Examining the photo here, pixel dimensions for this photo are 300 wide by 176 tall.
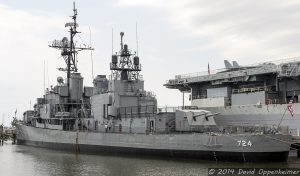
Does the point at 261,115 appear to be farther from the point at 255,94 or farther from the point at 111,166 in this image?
the point at 111,166

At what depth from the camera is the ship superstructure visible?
117ft

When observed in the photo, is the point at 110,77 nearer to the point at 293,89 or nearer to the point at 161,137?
the point at 161,137

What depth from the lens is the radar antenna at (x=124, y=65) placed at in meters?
38.8

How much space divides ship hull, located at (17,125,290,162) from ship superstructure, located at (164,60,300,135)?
21.0ft

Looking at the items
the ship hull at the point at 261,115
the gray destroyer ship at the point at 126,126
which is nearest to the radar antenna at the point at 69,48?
the gray destroyer ship at the point at 126,126

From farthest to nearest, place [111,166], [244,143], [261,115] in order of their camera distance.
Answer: [261,115]
[111,166]
[244,143]

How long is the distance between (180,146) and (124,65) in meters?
12.4

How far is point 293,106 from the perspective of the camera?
35.2 metres

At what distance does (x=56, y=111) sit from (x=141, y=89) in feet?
35.1

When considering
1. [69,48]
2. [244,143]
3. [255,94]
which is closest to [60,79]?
[69,48]

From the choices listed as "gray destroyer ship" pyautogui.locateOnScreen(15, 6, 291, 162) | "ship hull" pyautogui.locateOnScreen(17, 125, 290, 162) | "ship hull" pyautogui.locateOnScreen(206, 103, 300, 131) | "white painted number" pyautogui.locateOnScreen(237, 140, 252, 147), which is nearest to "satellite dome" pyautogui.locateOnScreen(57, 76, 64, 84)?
"gray destroyer ship" pyautogui.locateOnScreen(15, 6, 291, 162)

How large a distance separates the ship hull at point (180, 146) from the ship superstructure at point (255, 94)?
641 cm

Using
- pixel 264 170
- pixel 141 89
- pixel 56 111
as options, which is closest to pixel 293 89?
pixel 141 89

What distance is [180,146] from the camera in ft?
96.3
